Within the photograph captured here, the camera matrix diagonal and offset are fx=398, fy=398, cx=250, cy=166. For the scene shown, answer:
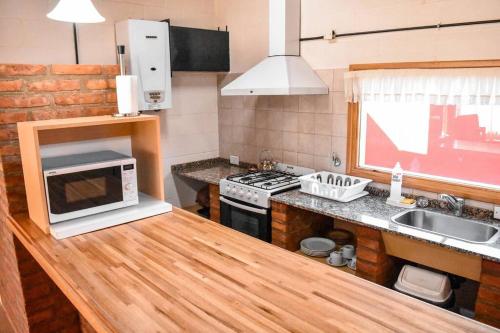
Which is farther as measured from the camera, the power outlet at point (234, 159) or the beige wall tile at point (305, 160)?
the power outlet at point (234, 159)

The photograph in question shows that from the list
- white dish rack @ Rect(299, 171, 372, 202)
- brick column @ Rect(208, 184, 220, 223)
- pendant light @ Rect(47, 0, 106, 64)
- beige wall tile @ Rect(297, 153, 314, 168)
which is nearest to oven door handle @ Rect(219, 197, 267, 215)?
brick column @ Rect(208, 184, 220, 223)

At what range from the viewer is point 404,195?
2.83 m

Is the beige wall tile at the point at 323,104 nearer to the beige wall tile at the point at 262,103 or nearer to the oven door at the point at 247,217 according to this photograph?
the beige wall tile at the point at 262,103

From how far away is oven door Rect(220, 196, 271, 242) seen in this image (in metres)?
3.01

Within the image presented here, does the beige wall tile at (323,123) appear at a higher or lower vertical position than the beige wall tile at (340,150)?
higher

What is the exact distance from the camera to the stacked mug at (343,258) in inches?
106

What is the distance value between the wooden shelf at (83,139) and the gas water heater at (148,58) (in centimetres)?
83

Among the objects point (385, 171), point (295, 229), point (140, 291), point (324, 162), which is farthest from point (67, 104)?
point (385, 171)

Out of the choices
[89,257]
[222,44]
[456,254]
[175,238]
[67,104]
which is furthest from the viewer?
[222,44]

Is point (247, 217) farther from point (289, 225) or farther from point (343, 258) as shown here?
point (343, 258)

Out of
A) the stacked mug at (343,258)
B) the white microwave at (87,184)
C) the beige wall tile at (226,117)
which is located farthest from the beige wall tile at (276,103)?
the white microwave at (87,184)

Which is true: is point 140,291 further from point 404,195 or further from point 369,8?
point 369,8

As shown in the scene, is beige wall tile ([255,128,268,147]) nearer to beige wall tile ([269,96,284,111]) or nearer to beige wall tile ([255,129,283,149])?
beige wall tile ([255,129,283,149])

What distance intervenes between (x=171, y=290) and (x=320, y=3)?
255 cm
